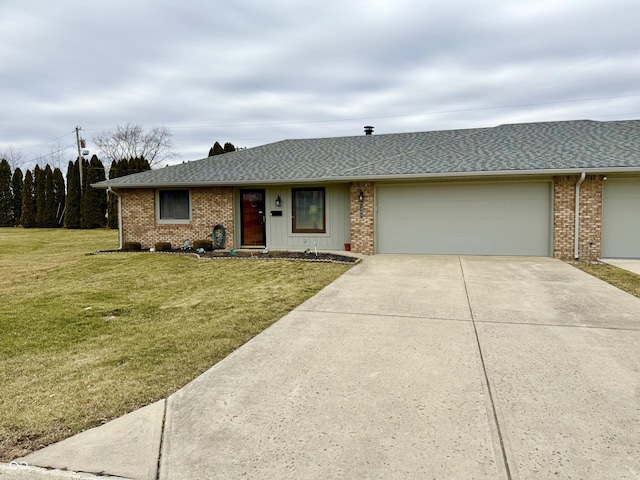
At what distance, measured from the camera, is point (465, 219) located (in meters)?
11.9

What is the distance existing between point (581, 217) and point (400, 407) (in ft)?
33.0

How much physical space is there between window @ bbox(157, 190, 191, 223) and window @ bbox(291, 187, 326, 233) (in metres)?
3.57

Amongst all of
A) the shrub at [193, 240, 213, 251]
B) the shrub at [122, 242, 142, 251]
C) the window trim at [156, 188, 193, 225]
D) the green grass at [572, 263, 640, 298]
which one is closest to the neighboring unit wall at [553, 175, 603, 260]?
the green grass at [572, 263, 640, 298]

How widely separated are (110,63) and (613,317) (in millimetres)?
17563

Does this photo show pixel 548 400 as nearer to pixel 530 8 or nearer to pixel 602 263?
pixel 602 263

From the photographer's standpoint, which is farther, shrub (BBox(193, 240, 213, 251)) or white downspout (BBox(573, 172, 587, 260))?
shrub (BBox(193, 240, 213, 251))

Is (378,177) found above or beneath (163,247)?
above

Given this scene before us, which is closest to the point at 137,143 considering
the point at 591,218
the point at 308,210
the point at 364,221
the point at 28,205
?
the point at 28,205

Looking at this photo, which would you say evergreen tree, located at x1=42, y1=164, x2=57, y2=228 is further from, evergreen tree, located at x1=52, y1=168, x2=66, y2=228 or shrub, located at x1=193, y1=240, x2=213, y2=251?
shrub, located at x1=193, y1=240, x2=213, y2=251

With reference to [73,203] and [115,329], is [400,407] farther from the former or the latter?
[73,203]

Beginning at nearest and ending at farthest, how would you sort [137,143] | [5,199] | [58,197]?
[58,197]
[5,199]
[137,143]

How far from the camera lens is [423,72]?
18.6m

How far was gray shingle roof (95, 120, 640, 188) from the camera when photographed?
1105cm

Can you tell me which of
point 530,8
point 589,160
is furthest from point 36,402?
point 530,8
